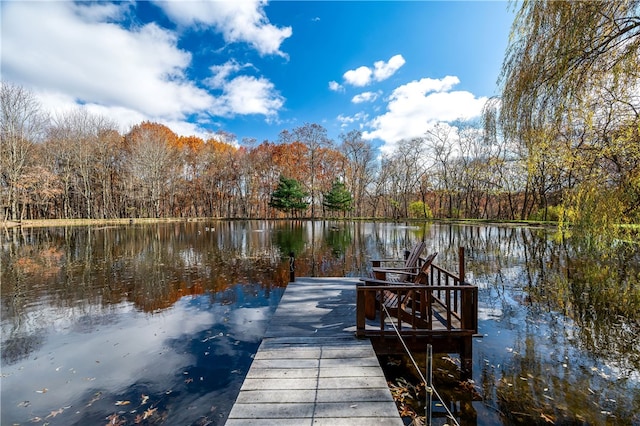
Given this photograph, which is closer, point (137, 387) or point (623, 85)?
point (137, 387)

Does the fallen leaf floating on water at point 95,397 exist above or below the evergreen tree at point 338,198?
below

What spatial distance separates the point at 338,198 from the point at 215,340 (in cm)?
3608

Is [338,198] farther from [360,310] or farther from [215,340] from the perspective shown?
[360,310]

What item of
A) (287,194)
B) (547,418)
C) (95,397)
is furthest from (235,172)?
(547,418)

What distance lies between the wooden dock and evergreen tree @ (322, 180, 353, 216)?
118 ft

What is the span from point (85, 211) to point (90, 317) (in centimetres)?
4267

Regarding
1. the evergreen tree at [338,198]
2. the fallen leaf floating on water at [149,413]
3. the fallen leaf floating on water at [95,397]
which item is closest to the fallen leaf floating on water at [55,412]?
the fallen leaf floating on water at [95,397]

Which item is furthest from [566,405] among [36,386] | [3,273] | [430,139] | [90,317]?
[430,139]

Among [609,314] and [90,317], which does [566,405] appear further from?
[90,317]

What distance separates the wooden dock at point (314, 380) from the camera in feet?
8.72

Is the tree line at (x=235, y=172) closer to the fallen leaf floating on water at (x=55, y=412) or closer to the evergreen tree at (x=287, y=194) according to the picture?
the evergreen tree at (x=287, y=194)

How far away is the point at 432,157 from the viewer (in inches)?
1652

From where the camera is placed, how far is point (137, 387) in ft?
13.4

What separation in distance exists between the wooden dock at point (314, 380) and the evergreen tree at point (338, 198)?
36.0 metres
